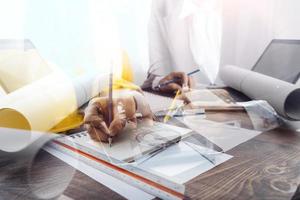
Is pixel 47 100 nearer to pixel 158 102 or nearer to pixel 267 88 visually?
pixel 158 102

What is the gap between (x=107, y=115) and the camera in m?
0.54

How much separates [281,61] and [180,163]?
0.54m

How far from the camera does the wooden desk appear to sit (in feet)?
1.28

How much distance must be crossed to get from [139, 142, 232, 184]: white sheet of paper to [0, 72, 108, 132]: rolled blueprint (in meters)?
0.20

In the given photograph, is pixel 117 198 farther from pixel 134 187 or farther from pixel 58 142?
pixel 58 142

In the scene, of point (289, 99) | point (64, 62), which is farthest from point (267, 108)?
point (64, 62)

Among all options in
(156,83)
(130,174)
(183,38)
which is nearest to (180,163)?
(130,174)

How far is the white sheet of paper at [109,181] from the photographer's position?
396 mm

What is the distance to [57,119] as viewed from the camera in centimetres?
58

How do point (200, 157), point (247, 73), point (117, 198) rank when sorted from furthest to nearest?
point (247, 73), point (200, 157), point (117, 198)

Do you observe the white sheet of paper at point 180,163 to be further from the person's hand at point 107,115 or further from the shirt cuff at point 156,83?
the shirt cuff at point 156,83

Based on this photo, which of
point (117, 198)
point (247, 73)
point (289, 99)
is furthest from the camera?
point (247, 73)

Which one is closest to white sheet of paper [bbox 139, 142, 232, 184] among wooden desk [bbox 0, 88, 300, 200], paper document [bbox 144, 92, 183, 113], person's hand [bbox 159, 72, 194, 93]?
wooden desk [bbox 0, 88, 300, 200]

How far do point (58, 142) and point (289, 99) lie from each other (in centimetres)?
50
